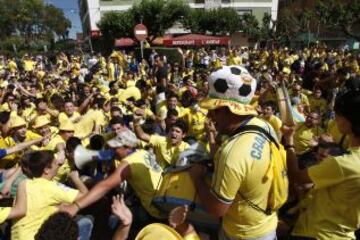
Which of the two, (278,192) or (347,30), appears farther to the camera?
(347,30)

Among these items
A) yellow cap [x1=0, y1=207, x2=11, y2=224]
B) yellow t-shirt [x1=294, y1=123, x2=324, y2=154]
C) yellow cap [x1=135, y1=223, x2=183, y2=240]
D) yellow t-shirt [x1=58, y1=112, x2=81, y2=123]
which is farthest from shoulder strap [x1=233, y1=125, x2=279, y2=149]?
yellow t-shirt [x1=58, y1=112, x2=81, y2=123]

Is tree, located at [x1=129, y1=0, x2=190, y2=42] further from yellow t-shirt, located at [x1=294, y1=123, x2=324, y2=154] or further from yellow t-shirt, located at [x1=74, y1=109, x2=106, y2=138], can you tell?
yellow t-shirt, located at [x1=294, y1=123, x2=324, y2=154]

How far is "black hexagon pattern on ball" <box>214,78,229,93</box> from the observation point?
94.9 inches

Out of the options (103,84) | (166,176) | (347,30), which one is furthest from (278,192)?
(347,30)

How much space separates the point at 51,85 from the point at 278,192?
467 inches

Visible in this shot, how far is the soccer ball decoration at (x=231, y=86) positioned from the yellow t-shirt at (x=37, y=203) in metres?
1.86

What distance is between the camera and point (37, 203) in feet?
11.3

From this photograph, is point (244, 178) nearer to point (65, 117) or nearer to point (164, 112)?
point (164, 112)

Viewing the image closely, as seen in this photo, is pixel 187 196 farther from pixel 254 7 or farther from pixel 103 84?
pixel 254 7

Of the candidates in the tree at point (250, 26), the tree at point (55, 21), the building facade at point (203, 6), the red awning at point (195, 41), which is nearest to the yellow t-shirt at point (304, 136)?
the red awning at point (195, 41)

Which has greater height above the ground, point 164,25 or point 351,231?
point 351,231

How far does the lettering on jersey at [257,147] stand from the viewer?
2.30 m

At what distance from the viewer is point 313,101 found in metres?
9.09

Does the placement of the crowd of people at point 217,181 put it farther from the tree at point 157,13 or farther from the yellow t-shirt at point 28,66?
the tree at point 157,13
